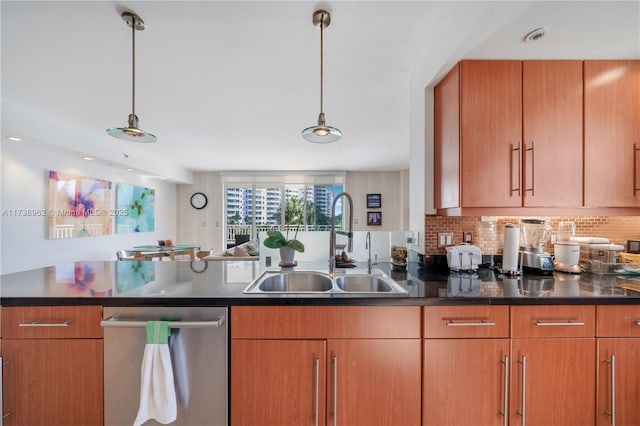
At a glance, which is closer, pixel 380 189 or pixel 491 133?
pixel 491 133

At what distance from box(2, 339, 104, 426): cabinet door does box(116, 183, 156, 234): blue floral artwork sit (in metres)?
4.07

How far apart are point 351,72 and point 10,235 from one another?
3.92 meters

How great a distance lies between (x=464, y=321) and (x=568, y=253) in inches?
40.8

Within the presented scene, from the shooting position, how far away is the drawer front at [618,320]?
115 cm

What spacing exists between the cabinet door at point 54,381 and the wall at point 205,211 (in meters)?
5.76

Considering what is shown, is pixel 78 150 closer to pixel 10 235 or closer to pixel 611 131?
pixel 10 235

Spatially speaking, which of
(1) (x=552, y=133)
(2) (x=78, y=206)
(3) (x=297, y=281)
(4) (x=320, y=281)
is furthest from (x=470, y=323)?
(2) (x=78, y=206)

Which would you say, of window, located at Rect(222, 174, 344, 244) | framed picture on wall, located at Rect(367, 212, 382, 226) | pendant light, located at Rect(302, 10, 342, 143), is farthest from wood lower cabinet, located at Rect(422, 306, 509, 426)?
framed picture on wall, located at Rect(367, 212, 382, 226)

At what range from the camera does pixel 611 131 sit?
1518 mm

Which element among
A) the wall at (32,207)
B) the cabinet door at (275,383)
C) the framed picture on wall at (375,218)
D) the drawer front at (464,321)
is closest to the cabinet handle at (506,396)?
the drawer front at (464,321)

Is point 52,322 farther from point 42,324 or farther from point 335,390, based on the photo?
point 335,390

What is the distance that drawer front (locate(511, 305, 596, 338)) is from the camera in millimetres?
1146

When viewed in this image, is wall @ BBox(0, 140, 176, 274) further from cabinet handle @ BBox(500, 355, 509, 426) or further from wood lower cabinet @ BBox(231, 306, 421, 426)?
cabinet handle @ BBox(500, 355, 509, 426)

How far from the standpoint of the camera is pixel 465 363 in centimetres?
116
